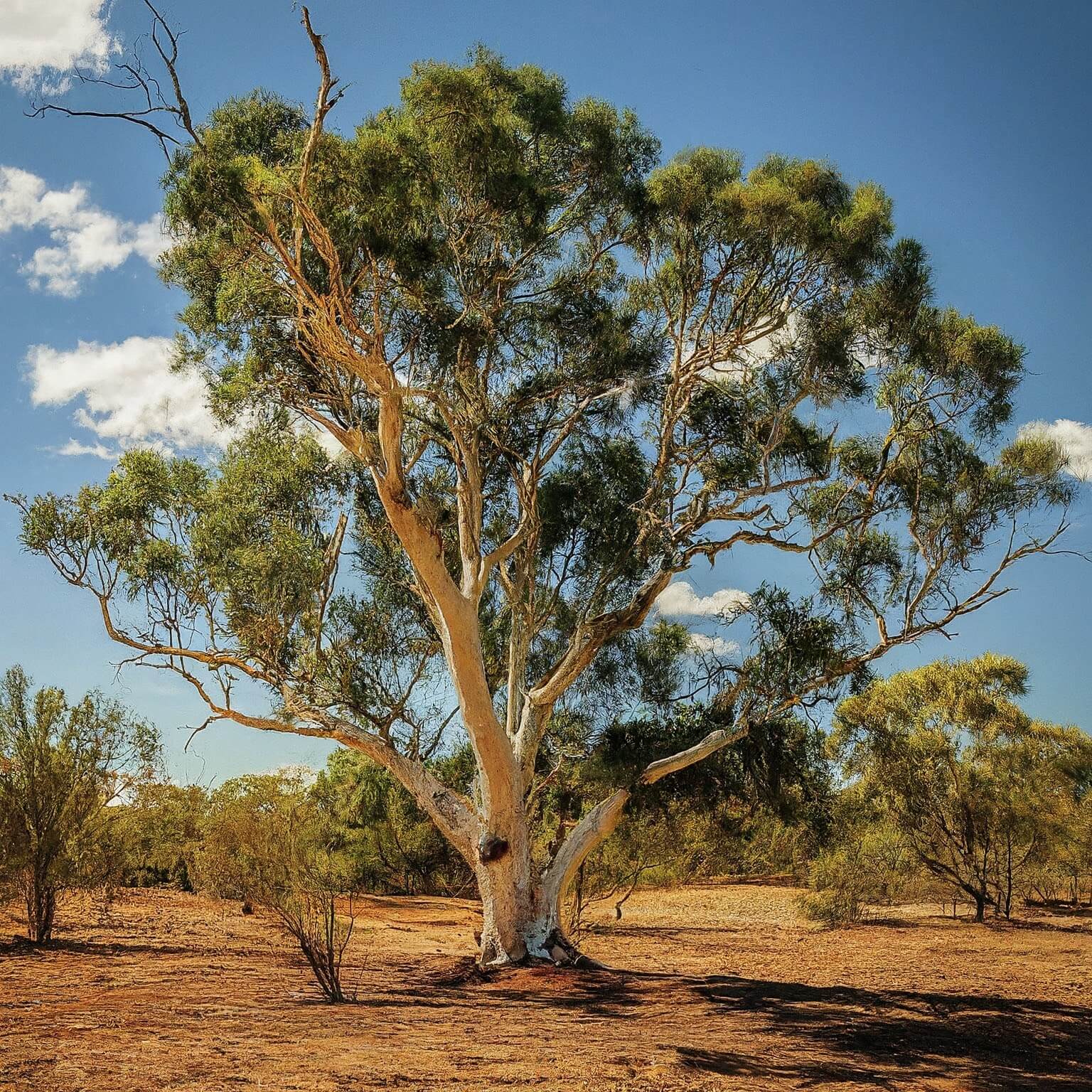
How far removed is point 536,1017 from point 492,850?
10.1 ft

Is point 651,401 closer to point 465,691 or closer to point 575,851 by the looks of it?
point 465,691

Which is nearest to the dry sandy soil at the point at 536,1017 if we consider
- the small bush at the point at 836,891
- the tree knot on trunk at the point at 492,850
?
the tree knot on trunk at the point at 492,850

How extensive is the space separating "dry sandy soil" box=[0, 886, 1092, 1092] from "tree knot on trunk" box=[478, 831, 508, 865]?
1210 millimetres

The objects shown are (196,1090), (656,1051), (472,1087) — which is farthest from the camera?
(656,1051)

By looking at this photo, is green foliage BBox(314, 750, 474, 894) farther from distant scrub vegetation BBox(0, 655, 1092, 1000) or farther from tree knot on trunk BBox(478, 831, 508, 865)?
tree knot on trunk BBox(478, 831, 508, 865)

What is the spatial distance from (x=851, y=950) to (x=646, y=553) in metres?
6.96

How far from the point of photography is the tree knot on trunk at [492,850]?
11.0 meters

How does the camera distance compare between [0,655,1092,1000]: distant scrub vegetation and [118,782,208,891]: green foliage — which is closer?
[0,655,1092,1000]: distant scrub vegetation

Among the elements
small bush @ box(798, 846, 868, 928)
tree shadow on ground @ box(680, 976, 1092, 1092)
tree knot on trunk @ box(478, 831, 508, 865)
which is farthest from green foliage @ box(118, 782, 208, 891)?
small bush @ box(798, 846, 868, 928)

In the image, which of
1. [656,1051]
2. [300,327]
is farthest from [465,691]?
[656,1051]

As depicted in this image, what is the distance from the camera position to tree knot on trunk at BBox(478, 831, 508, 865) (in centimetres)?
1097

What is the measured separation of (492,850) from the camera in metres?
11.0

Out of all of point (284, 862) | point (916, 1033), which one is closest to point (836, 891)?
point (916, 1033)

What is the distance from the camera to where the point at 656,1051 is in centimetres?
641
